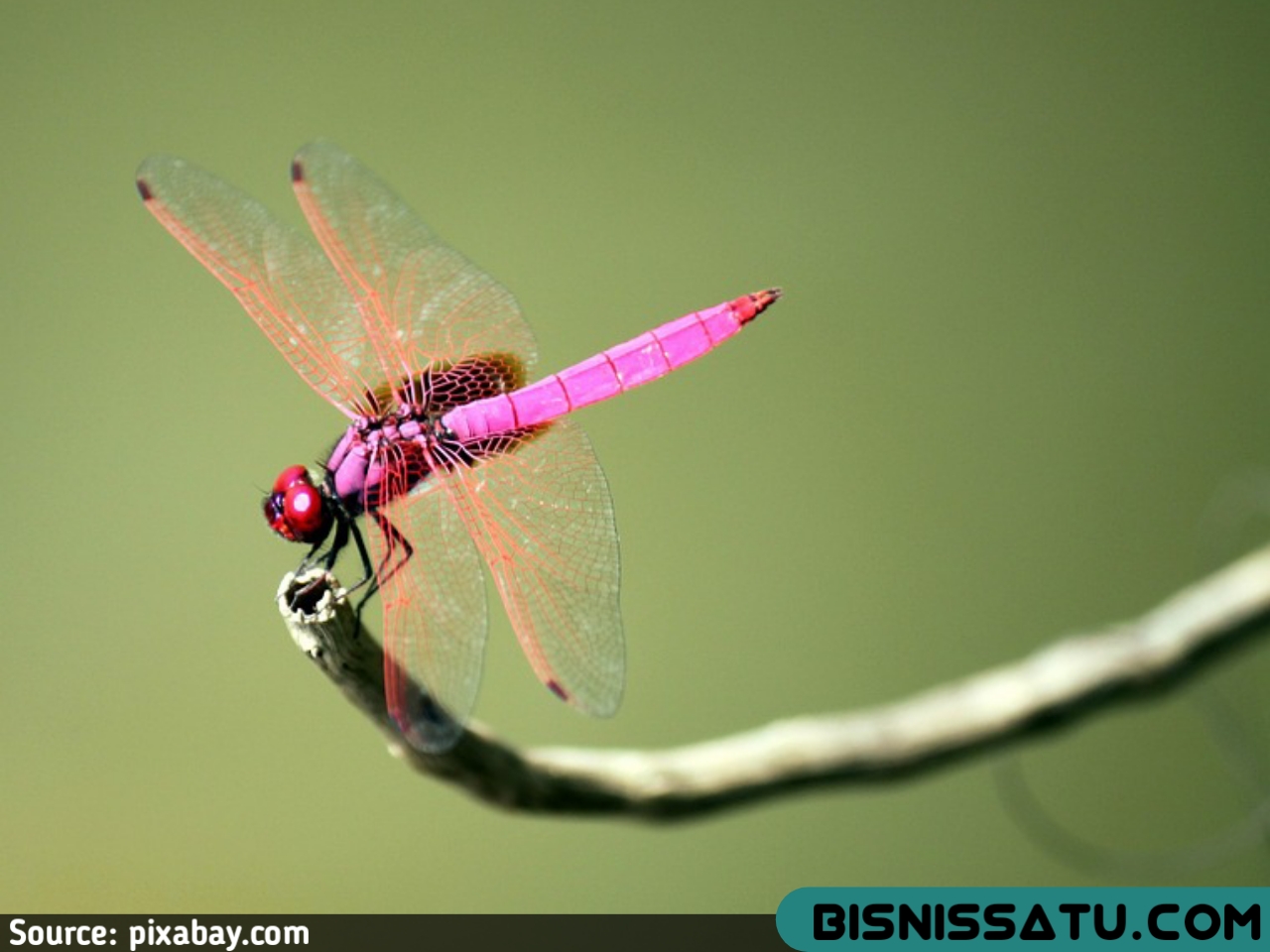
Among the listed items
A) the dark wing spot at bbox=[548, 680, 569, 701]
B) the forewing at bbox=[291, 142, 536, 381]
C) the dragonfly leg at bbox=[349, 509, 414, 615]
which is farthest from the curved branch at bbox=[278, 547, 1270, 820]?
the forewing at bbox=[291, 142, 536, 381]

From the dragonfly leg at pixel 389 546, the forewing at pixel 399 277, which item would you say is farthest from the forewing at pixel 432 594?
the forewing at pixel 399 277

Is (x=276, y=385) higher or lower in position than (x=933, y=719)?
higher

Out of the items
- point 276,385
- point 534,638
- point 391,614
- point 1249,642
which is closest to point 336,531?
point 391,614

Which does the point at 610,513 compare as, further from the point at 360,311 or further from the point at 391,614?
the point at 360,311

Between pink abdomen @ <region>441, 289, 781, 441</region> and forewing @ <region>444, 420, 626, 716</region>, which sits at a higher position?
pink abdomen @ <region>441, 289, 781, 441</region>

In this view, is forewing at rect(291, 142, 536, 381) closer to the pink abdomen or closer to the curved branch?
the pink abdomen
